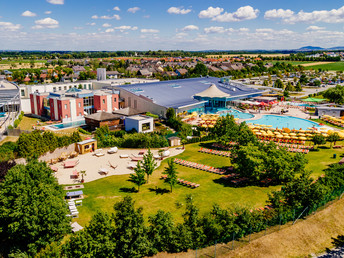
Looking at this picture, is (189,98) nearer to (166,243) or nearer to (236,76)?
(166,243)

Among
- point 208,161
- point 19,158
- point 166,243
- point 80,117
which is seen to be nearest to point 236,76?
point 80,117

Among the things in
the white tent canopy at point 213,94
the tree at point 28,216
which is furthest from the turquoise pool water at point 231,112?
the tree at point 28,216

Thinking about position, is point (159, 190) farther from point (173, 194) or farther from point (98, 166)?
point (98, 166)

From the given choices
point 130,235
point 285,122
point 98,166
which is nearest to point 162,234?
point 130,235

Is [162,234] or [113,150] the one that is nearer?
[162,234]

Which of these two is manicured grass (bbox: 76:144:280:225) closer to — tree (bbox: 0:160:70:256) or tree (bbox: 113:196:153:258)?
tree (bbox: 0:160:70:256)

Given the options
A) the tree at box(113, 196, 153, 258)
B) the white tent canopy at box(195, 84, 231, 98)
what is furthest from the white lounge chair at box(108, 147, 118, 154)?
the white tent canopy at box(195, 84, 231, 98)
